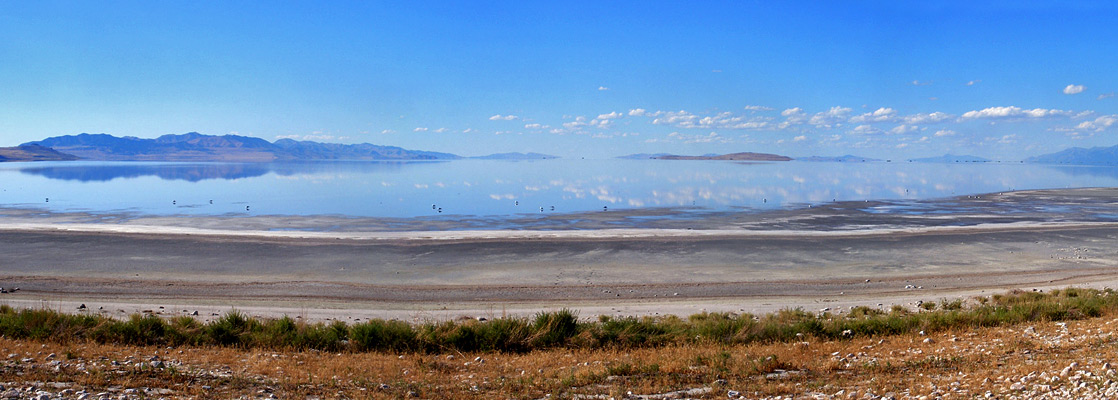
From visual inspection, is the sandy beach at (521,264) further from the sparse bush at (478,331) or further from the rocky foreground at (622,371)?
the rocky foreground at (622,371)

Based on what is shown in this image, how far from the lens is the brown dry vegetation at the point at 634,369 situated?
721 cm

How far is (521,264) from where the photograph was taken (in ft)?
68.0

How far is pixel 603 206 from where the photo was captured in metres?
42.6

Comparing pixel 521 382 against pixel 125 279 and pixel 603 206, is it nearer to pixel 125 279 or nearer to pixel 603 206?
pixel 125 279

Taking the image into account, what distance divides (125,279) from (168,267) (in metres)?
2.00

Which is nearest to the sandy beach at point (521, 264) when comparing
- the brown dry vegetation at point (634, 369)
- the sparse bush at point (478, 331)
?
the sparse bush at point (478, 331)

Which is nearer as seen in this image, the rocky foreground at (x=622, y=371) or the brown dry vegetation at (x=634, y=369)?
the rocky foreground at (x=622, y=371)

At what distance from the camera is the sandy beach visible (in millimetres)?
15445

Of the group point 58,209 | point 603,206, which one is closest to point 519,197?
point 603,206

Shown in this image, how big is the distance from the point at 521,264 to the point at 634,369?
12.6 metres

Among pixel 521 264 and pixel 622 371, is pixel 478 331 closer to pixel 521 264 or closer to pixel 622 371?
pixel 622 371

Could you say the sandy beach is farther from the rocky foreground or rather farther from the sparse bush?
the rocky foreground

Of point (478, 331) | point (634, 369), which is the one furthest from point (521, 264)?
point (634, 369)

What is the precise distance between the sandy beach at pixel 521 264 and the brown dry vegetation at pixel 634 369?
3.80 m
